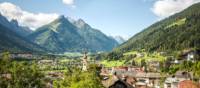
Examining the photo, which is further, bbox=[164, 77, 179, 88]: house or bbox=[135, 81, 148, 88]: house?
bbox=[135, 81, 148, 88]: house

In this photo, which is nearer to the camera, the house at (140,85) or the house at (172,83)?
the house at (172,83)

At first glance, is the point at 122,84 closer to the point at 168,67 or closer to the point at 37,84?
the point at 37,84

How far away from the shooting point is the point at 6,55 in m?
67.5

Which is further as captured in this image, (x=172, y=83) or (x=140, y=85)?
(x=140, y=85)

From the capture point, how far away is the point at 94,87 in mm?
62188

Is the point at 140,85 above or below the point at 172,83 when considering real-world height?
below

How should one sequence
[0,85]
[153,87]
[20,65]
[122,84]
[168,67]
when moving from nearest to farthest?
[0,85]
[20,65]
[122,84]
[153,87]
[168,67]

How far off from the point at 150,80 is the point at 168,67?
23.0 meters

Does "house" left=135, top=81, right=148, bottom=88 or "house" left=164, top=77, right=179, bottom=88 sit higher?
"house" left=164, top=77, right=179, bottom=88

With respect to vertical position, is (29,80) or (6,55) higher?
(6,55)

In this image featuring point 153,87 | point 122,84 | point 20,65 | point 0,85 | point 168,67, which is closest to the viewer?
point 0,85

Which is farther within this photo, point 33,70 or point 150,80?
point 150,80

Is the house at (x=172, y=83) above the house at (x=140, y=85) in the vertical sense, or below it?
above

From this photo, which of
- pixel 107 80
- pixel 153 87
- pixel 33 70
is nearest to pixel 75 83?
pixel 33 70
